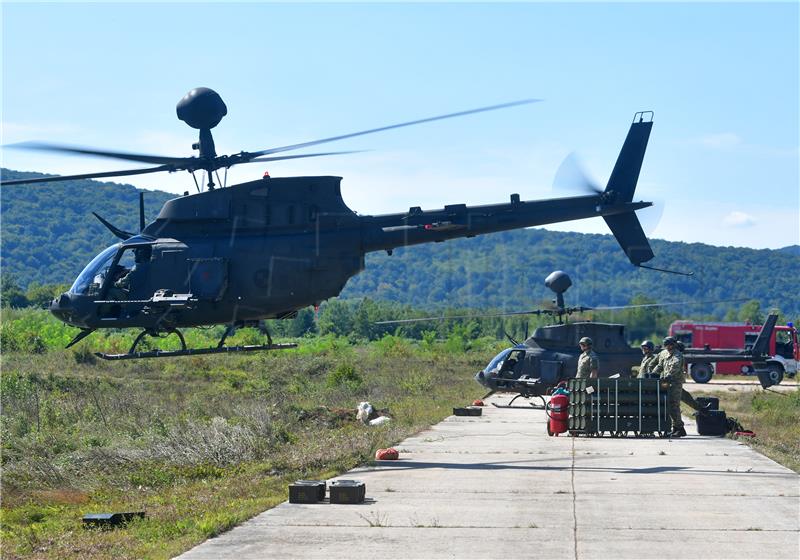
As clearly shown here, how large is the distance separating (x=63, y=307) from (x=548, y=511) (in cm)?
989

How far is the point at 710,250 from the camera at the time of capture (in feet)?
357

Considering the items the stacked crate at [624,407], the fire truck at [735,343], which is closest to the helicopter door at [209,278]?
the stacked crate at [624,407]

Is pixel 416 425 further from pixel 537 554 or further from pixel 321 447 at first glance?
pixel 537 554

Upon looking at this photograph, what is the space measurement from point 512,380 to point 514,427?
5934mm

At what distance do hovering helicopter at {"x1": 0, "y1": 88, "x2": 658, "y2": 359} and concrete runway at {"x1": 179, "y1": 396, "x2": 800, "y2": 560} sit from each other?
3.34 m

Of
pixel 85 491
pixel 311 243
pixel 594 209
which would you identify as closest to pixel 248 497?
pixel 85 491

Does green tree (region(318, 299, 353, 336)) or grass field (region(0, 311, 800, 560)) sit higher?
green tree (region(318, 299, 353, 336))

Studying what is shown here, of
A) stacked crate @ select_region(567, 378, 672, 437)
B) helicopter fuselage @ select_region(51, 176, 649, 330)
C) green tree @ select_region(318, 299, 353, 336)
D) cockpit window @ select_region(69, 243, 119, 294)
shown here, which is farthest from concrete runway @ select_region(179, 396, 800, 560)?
green tree @ select_region(318, 299, 353, 336)

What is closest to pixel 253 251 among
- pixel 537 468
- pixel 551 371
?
pixel 537 468

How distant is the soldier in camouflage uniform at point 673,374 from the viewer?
1817 cm

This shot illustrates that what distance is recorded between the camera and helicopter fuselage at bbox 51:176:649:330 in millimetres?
16844

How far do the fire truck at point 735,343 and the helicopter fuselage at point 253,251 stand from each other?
28.9 m

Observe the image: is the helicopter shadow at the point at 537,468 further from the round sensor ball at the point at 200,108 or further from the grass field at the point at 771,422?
the round sensor ball at the point at 200,108

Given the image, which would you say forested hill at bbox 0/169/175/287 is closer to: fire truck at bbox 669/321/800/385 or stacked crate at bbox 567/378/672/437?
fire truck at bbox 669/321/800/385
